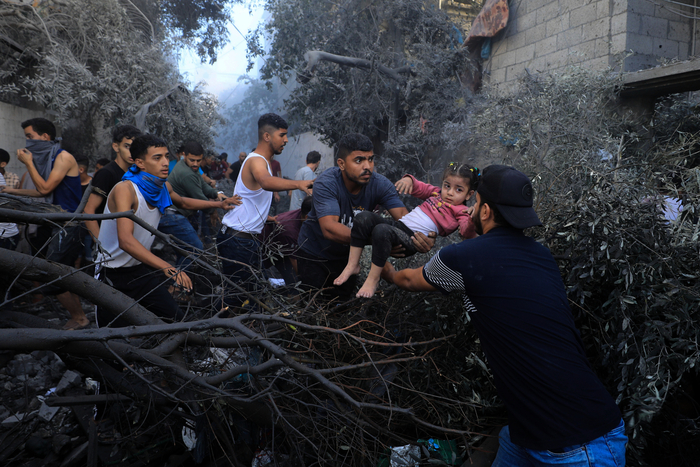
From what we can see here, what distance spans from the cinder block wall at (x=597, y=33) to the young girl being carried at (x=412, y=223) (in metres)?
6.58

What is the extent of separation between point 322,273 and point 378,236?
2.41ft

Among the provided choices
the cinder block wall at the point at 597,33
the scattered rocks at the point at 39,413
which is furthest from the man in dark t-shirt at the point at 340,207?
the cinder block wall at the point at 597,33

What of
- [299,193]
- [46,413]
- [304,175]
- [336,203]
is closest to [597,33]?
[304,175]

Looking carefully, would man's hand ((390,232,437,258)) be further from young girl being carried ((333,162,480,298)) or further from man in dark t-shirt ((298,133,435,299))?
man in dark t-shirt ((298,133,435,299))

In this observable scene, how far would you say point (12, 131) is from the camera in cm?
868

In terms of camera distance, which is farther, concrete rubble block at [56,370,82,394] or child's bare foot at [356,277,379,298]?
concrete rubble block at [56,370,82,394]

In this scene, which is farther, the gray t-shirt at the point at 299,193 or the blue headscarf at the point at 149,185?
the gray t-shirt at the point at 299,193

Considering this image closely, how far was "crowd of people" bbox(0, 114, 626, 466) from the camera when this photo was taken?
1854mm

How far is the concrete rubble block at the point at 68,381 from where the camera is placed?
3.95m

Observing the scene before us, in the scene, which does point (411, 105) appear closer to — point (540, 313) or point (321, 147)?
point (321, 147)

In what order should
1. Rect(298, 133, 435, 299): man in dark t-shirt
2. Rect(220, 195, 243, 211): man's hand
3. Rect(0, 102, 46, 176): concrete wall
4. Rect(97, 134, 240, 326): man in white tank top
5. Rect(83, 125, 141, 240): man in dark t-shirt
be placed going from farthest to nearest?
Rect(0, 102, 46, 176): concrete wall, Rect(220, 195, 243, 211): man's hand, Rect(83, 125, 141, 240): man in dark t-shirt, Rect(298, 133, 435, 299): man in dark t-shirt, Rect(97, 134, 240, 326): man in white tank top

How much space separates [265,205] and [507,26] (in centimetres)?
879

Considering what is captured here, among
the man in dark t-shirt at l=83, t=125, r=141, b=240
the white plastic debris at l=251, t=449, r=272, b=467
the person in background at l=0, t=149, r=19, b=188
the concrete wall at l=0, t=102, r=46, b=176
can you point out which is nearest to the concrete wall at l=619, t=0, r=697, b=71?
the man in dark t-shirt at l=83, t=125, r=141, b=240

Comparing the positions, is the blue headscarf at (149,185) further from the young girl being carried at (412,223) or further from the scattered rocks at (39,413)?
the young girl being carried at (412,223)
